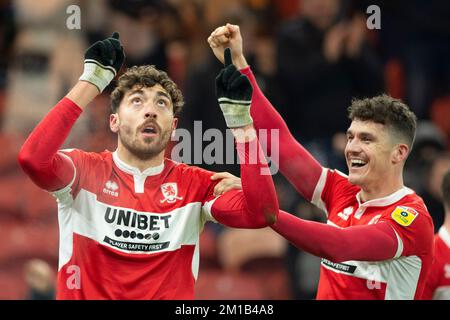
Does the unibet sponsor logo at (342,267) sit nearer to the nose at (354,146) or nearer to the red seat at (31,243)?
the nose at (354,146)

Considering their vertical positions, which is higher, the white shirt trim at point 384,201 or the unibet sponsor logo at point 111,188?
the unibet sponsor logo at point 111,188

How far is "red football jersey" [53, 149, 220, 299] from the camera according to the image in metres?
4.68

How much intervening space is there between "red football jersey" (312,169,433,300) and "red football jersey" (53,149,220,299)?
0.82m

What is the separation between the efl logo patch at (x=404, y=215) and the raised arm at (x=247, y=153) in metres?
0.81

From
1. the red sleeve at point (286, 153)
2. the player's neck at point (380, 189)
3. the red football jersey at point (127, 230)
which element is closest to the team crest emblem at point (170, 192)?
the red football jersey at point (127, 230)

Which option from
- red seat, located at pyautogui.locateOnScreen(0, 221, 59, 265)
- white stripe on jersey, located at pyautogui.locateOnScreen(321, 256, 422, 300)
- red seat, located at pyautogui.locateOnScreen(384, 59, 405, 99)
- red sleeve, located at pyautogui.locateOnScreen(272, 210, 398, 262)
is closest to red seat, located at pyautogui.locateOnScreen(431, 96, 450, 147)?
red seat, located at pyautogui.locateOnScreen(384, 59, 405, 99)

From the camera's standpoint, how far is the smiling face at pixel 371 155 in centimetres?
520

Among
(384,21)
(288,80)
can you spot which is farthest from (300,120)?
(384,21)

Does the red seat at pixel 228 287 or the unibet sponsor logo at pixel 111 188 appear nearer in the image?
the unibet sponsor logo at pixel 111 188

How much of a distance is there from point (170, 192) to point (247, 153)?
522 millimetres

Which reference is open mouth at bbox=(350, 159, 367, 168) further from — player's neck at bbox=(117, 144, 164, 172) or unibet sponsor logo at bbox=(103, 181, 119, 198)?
unibet sponsor logo at bbox=(103, 181, 119, 198)

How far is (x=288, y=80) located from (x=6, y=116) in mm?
2639

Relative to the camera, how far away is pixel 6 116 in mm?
9094

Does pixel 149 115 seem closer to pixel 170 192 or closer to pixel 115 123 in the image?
pixel 115 123
